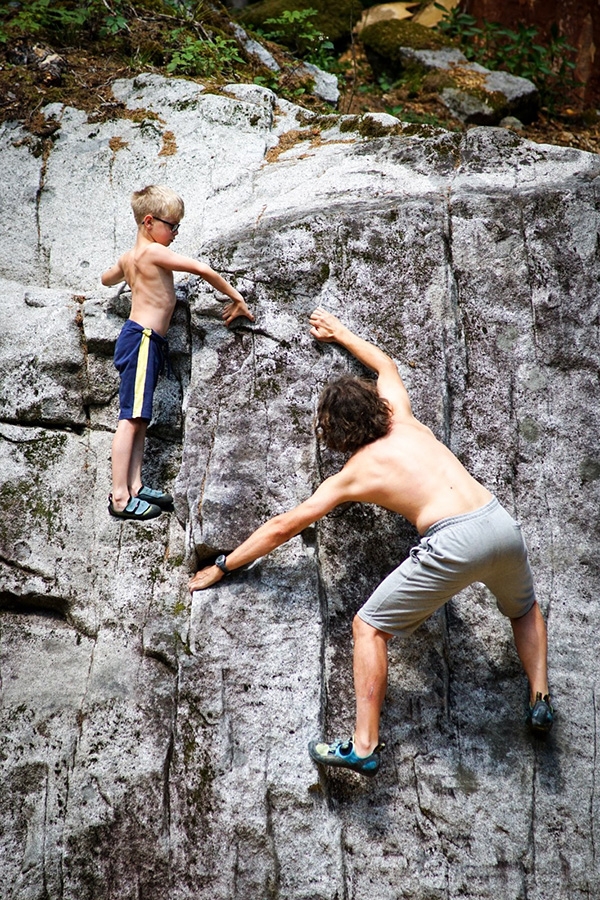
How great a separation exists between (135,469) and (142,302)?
3.29 feet

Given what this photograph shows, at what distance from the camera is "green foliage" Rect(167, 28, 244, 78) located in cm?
640

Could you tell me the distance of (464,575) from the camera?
3861mm

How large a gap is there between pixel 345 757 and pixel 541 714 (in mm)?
1063

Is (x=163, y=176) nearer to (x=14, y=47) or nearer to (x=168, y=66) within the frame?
(x=168, y=66)

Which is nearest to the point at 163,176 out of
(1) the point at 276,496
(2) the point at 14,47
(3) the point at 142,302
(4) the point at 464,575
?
(3) the point at 142,302

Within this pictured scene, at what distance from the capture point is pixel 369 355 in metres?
4.48

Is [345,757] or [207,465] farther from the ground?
[207,465]

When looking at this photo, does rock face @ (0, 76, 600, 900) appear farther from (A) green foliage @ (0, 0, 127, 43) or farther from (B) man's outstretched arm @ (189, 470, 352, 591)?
(A) green foliage @ (0, 0, 127, 43)

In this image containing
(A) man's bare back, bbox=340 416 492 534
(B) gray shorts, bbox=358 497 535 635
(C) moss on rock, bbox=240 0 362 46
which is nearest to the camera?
(B) gray shorts, bbox=358 497 535 635

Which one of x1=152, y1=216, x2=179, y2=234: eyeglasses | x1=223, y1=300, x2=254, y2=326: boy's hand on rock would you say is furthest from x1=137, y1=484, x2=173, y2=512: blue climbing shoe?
x1=152, y1=216, x2=179, y2=234: eyeglasses

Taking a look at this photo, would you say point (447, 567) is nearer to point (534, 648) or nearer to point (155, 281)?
point (534, 648)

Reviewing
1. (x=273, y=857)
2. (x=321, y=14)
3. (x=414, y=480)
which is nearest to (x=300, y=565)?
(x=414, y=480)

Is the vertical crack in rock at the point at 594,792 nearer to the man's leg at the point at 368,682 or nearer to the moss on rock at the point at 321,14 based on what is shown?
the man's leg at the point at 368,682

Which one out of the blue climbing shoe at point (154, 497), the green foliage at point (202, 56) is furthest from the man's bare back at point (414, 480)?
the green foliage at point (202, 56)
